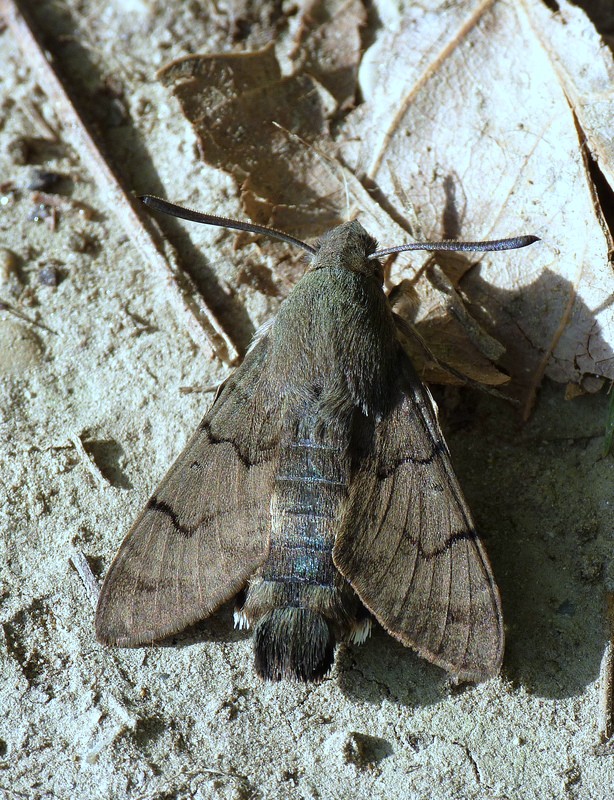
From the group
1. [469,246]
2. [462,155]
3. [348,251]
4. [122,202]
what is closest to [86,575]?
[348,251]

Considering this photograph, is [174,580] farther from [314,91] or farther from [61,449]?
[314,91]

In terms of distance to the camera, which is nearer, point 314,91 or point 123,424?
point 123,424

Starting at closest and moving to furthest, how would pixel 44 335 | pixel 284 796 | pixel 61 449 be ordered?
pixel 284 796, pixel 61 449, pixel 44 335

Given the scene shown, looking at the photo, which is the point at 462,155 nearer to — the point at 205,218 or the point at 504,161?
the point at 504,161

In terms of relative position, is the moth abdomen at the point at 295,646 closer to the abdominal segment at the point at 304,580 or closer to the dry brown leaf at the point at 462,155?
the abdominal segment at the point at 304,580

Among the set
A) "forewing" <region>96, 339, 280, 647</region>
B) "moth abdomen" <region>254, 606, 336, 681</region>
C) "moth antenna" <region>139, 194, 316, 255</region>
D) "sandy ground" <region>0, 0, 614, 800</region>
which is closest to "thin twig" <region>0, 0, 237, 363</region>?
"sandy ground" <region>0, 0, 614, 800</region>

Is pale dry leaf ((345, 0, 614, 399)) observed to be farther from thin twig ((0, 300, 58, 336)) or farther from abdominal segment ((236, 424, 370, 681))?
thin twig ((0, 300, 58, 336))

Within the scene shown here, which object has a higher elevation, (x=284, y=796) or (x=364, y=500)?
(x=364, y=500)

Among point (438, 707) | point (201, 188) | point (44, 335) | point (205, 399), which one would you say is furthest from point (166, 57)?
point (438, 707)
